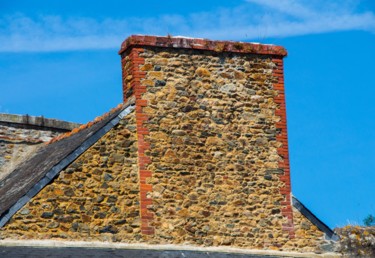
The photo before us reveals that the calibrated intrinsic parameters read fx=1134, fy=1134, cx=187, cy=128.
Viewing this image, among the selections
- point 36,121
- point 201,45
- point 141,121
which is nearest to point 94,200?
point 141,121

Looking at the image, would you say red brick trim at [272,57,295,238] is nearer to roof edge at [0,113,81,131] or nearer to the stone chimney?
the stone chimney

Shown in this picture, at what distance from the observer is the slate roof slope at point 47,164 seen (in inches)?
842

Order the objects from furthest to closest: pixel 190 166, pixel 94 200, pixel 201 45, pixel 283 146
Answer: pixel 283 146 < pixel 201 45 < pixel 190 166 < pixel 94 200

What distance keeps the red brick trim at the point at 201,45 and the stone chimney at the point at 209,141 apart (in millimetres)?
21

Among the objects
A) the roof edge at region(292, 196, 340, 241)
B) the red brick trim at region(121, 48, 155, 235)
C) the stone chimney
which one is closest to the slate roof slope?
the red brick trim at region(121, 48, 155, 235)

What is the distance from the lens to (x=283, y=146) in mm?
24406

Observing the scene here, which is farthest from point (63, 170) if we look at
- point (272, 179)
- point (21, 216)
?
point (272, 179)

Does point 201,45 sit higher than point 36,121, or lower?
higher

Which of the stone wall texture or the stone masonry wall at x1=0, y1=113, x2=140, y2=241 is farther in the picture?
the stone wall texture

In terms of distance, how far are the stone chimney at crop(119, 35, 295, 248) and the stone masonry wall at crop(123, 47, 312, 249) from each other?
0.02 metres

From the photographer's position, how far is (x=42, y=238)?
21.2 m

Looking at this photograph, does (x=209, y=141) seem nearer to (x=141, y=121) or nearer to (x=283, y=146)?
(x=141, y=121)

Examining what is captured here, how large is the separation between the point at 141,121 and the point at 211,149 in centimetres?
165

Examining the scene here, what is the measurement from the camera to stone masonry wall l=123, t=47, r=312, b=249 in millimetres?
22953
